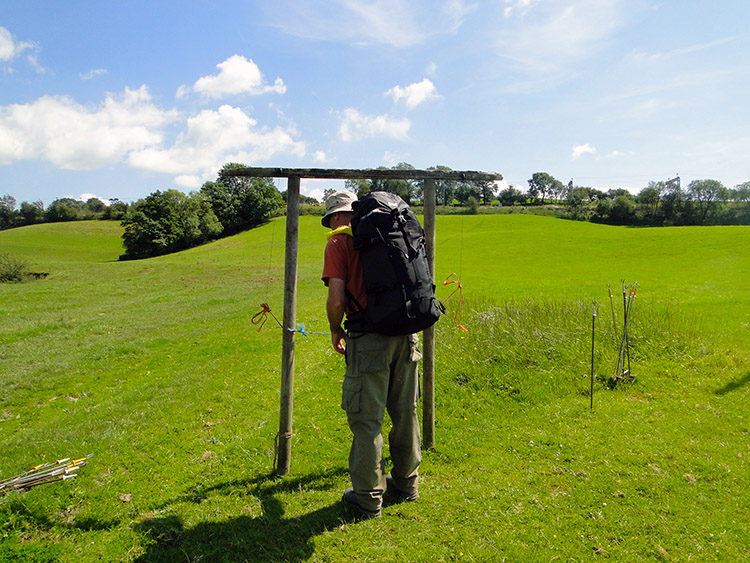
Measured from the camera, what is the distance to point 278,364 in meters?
10.3

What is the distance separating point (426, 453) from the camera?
577 cm

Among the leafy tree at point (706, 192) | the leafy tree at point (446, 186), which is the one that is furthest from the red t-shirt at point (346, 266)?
the leafy tree at point (706, 192)

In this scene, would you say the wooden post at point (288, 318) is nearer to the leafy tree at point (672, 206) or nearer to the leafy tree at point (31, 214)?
the leafy tree at point (672, 206)

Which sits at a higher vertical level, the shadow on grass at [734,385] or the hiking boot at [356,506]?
the shadow on grass at [734,385]

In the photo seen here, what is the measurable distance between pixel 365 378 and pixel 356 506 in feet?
4.90

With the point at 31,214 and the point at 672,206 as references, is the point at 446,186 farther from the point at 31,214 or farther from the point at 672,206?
the point at 31,214

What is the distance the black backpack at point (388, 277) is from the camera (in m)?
3.91

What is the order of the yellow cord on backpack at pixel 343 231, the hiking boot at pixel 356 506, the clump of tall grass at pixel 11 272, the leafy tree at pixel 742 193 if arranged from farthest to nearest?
the leafy tree at pixel 742 193 < the clump of tall grass at pixel 11 272 < the hiking boot at pixel 356 506 < the yellow cord on backpack at pixel 343 231

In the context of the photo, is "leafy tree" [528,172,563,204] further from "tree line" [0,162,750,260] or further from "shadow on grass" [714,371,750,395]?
"shadow on grass" [714,371,750,395]

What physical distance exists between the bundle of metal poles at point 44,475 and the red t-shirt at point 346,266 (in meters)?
3.91

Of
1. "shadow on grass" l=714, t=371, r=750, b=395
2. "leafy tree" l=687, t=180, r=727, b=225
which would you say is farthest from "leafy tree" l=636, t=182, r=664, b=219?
"shadow on grass" l=714, t=371, r=750, b=395

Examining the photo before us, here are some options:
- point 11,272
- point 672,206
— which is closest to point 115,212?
point 11,272

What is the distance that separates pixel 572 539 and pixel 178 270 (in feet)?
121

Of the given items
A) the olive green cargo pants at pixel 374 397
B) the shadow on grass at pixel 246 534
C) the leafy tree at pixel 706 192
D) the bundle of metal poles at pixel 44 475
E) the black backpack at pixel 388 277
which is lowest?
the shadow on grass at pixel 246 534
